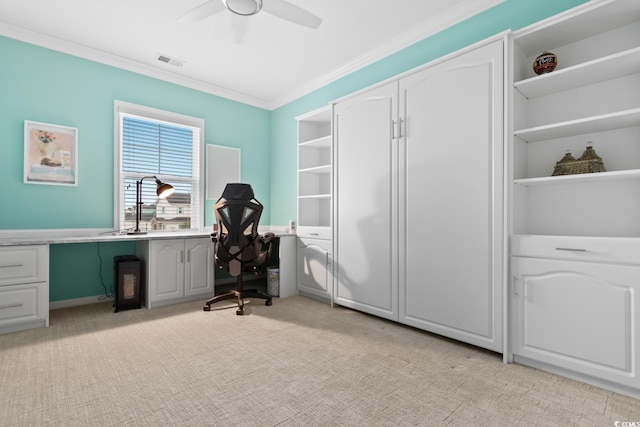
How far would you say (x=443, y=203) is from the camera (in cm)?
257

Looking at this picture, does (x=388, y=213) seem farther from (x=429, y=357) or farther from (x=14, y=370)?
(x=14, y=370)

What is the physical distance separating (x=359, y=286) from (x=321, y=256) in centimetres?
64

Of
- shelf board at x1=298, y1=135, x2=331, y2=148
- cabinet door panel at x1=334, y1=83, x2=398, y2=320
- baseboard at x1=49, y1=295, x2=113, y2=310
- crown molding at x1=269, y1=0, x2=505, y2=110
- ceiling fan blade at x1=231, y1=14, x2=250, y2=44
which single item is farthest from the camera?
shelf board at x1=298, y1=135, x2=331, y2=148

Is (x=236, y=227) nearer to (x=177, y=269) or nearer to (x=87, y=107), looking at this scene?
(x=177, y=269)

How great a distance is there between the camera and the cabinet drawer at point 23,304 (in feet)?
8.80

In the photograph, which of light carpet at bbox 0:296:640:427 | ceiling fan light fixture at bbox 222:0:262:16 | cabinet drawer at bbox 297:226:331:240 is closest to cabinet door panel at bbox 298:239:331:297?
cabinet drawer at bbox 297:226:331:240

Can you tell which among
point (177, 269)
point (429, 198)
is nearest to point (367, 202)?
point (429, 198)

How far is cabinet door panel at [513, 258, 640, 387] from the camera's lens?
1.79 meters

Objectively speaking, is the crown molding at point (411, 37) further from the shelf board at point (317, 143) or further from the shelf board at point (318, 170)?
the shelf board at point (318, 170)

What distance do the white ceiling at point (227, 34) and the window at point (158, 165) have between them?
0.56 metres

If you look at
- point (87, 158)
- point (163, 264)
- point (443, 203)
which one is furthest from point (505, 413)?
point (87, 158)

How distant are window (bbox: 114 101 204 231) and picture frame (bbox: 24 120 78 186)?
16.6 inches

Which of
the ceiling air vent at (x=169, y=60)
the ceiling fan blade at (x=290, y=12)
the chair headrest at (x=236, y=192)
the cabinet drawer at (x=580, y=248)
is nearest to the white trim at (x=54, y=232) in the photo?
the chair headrest at (x=236, y=192)

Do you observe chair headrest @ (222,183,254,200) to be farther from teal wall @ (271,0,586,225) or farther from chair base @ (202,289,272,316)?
teal wall @ (271,0,586,225)
